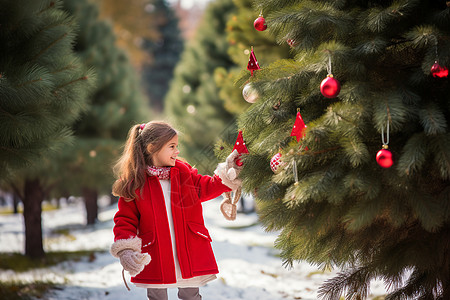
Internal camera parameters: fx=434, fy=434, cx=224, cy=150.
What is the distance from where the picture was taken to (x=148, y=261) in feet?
9.74

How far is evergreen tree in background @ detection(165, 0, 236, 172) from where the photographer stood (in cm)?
1184

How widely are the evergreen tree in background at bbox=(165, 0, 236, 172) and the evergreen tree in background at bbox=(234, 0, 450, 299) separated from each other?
823 cm

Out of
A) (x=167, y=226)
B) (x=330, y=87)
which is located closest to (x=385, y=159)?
(x=330, y=87)

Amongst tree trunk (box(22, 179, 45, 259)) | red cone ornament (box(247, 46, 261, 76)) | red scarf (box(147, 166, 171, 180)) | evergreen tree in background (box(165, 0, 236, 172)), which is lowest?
red scarf (box(147, 166, 171, 180))

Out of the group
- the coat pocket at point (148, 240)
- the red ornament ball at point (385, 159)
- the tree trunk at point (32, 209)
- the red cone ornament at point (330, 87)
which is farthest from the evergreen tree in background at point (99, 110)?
the red ornament ball at point (385, 159)

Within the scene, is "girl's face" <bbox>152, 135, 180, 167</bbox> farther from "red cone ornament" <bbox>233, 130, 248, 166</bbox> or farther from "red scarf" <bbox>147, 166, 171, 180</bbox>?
"red cone ornament" <bbox>233, 130, 248, 166</bbox>

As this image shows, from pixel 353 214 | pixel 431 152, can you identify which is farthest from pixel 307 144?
pixel 431 152

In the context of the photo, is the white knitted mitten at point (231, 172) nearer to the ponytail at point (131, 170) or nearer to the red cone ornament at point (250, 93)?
the red cone ornament at point (250, 93)

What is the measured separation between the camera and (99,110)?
812 cm

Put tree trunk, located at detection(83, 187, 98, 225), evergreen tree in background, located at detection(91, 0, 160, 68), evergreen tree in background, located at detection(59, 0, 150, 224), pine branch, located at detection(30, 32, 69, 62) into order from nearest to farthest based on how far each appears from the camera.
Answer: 1. pine branch, located at detection(30, 32, 69, 62)
2. evergreen tree in background, located at detection(59, 0, 150, 224)
3. tree trunk, located at detection(83, 187, 98, 225)
4. evergreen tree in background, located at detection(91, 0, 160, 68)

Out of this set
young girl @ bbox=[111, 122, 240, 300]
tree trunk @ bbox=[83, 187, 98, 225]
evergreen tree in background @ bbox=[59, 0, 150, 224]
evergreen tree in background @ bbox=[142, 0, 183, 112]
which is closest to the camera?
young girl @ bbox=[111, 122, 240, 300]

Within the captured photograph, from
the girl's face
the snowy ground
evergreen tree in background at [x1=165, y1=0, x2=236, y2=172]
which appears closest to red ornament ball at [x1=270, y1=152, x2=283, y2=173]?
the girl's face

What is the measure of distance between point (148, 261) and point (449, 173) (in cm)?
194

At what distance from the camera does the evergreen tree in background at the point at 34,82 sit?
3.40m
